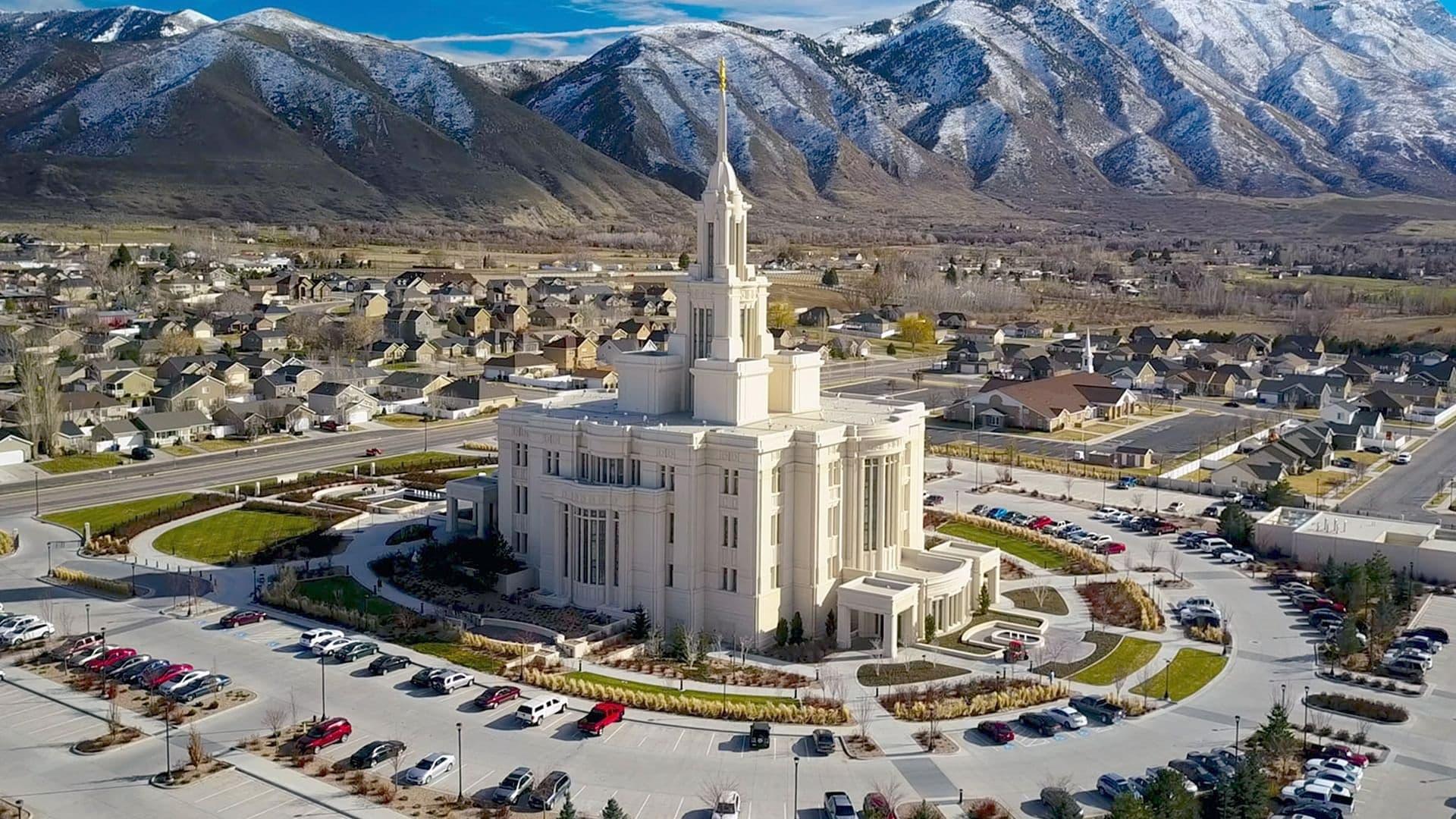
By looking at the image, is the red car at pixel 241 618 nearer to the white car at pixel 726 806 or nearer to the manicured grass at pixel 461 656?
the manicured grass at pixel 461 656

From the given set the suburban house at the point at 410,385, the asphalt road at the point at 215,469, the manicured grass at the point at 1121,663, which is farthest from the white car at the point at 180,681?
the suburban house at the point at 410,385

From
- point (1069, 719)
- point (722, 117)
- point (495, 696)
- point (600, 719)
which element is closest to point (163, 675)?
point (495, 696)

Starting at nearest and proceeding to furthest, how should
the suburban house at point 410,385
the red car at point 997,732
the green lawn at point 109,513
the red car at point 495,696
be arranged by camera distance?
the red car at point 997,732 < the red car at point 495,696 < the green lawn at point 109,513 < the suburban house at point 410,385

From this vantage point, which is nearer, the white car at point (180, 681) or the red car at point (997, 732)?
the red car at point (997, 732)

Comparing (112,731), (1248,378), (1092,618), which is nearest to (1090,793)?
(1092,618)

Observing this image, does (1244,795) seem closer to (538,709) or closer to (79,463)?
Answer: (538,709)

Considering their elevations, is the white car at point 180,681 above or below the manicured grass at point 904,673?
above
